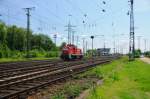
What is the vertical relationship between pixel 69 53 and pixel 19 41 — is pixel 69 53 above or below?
below

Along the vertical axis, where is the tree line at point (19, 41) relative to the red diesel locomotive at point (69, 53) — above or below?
above

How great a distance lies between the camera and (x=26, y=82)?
63.2 feet

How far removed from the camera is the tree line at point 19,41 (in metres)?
87.0

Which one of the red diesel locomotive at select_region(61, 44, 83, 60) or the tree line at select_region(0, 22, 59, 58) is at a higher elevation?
the tree line at select_region(0, 22, 59, 58)

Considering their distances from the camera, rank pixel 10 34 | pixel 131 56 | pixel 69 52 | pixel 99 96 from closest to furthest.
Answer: pixel 99 96, pixel 69 52, pixel 131 56, pixel 10 34

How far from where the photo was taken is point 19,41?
13500cm

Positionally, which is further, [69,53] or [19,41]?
[19,41]

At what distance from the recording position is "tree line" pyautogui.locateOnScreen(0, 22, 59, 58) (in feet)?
285

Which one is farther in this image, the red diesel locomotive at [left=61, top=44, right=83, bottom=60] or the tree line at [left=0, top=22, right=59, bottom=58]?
the tree line at [left=0, top=22, right=59, bottom=58]

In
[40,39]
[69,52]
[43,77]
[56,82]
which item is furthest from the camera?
[40,39]

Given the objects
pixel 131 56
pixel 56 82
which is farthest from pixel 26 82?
pixel 131 56

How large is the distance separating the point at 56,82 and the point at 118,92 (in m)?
5.63

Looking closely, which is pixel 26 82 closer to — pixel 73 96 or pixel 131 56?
pixel 73 96

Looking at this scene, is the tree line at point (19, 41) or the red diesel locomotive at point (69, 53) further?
the tree line at point (19, 41)
